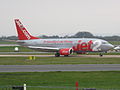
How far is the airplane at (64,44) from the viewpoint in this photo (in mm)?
66250

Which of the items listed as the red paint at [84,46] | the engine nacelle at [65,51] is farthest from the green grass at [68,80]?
the red paint at [84,46]

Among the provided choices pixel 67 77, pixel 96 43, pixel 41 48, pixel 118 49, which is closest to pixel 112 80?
pixel 67 77

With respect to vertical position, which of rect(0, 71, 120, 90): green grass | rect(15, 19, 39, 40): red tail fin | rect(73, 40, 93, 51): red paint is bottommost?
rect(0, 71, 120, 90): green grass

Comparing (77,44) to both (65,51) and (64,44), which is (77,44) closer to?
(65,51)

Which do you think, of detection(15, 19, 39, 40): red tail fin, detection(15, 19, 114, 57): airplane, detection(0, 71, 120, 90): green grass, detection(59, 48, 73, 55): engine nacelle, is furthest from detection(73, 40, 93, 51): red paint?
detection(0, 71, 120, 90): green grass

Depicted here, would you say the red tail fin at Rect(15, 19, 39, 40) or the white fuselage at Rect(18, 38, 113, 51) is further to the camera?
the red tail fin at Rect(15, 19, 39, 40)

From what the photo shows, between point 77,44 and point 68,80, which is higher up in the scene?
point 77,44

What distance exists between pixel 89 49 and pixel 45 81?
3972cm

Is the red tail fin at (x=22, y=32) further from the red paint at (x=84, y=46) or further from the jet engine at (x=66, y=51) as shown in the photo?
the red paint at (x=84, y=46)

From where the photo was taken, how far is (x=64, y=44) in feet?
227

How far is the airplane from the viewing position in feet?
217

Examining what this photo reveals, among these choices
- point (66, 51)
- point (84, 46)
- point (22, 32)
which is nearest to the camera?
point (66, 51)

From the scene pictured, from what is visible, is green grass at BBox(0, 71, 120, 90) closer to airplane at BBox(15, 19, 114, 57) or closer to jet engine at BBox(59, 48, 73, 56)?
jet engine at BBox(59, 48, 73, 56)

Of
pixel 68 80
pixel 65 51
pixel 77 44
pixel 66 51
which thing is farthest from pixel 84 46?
pixel 68 80
